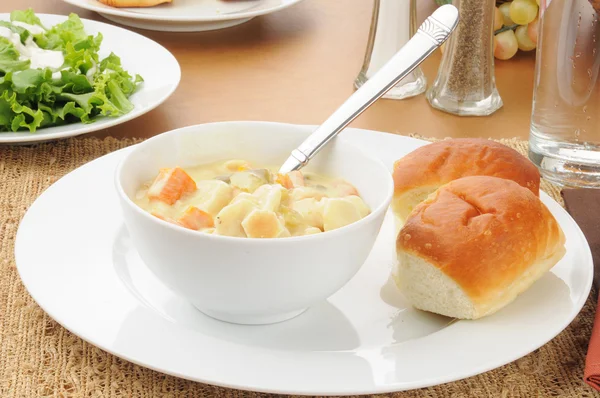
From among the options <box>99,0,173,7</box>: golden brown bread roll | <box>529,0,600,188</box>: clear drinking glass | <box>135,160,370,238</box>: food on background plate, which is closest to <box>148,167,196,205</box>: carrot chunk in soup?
<box>135,160,370,238</box>: food on background plate

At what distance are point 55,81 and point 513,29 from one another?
50.5 inches

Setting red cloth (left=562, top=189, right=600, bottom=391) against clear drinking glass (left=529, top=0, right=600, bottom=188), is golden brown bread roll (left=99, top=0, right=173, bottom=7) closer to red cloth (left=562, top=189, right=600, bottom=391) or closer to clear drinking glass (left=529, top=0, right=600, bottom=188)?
clear drinking glass (left=529, top=0, right=600, bottom=188)

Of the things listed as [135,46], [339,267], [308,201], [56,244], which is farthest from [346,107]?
[135,46]

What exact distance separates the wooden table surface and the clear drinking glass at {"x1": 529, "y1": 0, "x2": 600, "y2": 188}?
214mm

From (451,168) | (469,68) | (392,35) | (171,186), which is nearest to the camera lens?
(171,186)

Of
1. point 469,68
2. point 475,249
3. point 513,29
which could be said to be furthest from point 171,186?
point 513,29

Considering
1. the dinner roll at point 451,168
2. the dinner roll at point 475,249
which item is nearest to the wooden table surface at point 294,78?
the dinner roll at point 451,168

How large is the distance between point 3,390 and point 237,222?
34cm

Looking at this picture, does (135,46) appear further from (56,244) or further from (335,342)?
(335,342)

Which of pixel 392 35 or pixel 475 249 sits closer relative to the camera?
pixel 475 249

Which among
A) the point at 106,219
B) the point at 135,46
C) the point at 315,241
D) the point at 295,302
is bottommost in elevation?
the point at 135,46

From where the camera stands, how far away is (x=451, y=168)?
4.34 feet

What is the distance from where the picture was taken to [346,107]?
1.37m

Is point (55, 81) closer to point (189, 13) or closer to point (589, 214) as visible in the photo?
point (189, 13)
